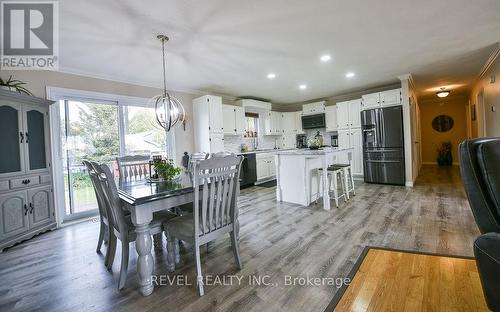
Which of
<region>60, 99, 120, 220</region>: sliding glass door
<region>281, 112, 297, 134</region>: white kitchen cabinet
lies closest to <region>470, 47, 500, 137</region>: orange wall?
<region>281, 112, 297, 134</region>: white kitchen cabinet

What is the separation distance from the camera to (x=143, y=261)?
1649 millimetres

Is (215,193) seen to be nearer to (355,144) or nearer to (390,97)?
(390,97)

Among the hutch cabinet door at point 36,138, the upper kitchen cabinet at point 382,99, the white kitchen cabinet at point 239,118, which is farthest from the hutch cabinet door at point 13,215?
the upper kitchen cabinet at point 382,99

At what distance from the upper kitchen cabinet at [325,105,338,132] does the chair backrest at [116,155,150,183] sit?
5097 mm

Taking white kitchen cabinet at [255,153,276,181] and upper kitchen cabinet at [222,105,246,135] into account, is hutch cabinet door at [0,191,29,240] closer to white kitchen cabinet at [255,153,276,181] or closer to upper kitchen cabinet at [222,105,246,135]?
upper kitchen cabinet at [222,105,246,135]

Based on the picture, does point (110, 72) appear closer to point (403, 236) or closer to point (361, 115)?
point (403, 236)

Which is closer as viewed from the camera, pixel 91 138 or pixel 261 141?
pixel 91 138

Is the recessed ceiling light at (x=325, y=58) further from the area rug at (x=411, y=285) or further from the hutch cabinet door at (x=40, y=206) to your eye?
the hutch cabinet door at (x=40, y=206)

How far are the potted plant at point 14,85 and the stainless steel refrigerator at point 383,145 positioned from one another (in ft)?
20.1

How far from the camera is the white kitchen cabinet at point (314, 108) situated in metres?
6.45

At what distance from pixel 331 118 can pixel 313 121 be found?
1.75 feet

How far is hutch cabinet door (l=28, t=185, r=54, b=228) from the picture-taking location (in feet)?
9.48

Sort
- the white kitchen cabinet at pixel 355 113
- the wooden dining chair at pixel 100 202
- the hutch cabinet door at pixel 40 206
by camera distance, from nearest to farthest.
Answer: the wooden dining chair at pixel 100 202 < the hutch cabinet door at pixel 40 206 < the white kitchen cabinet at pixel 355 113

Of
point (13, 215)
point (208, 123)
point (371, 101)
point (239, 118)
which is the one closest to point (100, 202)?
point (13, 215)
